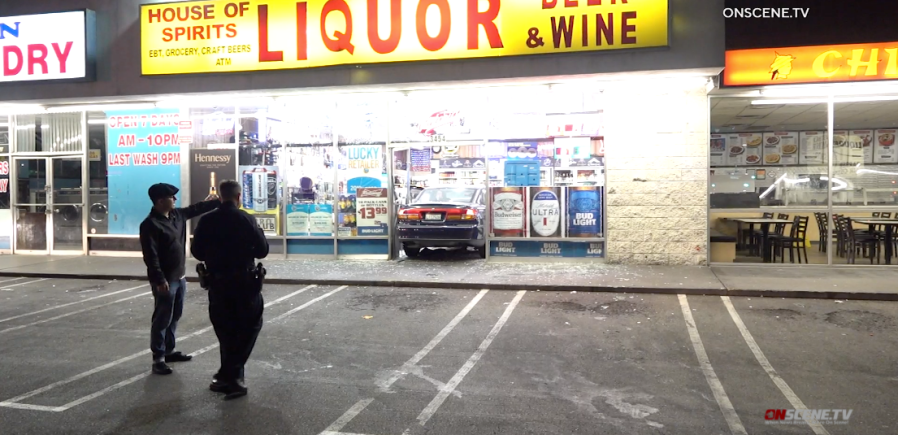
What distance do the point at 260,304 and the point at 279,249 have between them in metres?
9.10

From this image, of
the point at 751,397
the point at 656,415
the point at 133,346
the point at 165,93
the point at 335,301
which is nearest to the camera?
the point at 656,415

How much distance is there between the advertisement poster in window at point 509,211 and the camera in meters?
13.0

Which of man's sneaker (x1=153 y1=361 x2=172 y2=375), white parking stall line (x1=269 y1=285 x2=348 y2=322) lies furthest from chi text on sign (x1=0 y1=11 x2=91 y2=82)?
man's sneaker (x1=153 y1=361 x2=172 y2=375)

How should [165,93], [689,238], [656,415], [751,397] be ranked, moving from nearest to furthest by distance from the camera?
[656,415], [751,397], [689,238], [165,93]

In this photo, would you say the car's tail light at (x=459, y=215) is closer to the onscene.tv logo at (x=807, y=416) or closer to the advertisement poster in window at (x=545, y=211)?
the advertisement poster in window at (x=545, y=211)

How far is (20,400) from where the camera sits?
5141 mm

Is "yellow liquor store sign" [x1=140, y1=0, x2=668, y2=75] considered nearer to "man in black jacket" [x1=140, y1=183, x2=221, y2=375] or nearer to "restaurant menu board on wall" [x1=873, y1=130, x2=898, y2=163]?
"restaurant menu board on wall" [x1=873, y1=130, x2=898, y2=163]

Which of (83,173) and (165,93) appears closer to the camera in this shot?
(165,93)

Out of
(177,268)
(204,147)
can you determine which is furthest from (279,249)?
(177,268)

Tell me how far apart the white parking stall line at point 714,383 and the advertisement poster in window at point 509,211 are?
5136mm

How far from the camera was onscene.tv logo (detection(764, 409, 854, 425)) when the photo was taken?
15.0ft

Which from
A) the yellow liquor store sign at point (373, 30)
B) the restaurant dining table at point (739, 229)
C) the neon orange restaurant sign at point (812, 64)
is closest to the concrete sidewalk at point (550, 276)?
the restaurant dining table at point (739, 229)

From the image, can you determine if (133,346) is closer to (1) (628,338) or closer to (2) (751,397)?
(1) (628,338)

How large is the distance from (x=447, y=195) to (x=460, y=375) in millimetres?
7847
